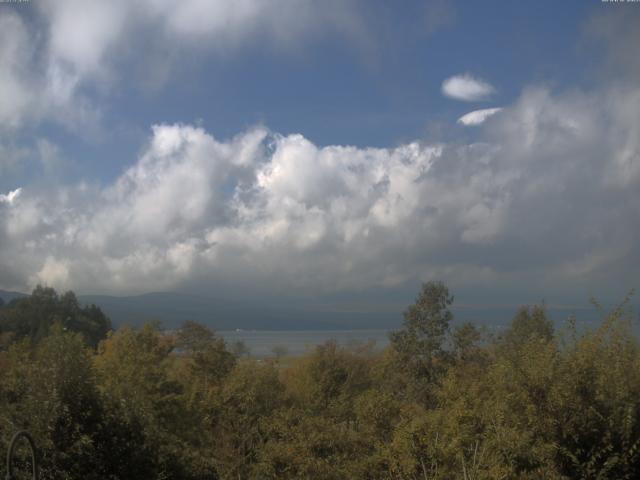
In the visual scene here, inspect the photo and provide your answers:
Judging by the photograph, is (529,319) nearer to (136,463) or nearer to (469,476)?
(469,476)

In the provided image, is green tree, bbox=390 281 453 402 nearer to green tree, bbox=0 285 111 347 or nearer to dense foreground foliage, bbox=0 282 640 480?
dense foreground foliage, bbox=0 282 640 480

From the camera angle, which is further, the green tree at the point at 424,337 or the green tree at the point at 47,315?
the green tree at the point at 47,315

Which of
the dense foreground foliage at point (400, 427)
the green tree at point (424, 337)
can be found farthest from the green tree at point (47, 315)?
the dense foreground foliage at point (400, 427)

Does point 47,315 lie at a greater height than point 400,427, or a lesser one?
greater

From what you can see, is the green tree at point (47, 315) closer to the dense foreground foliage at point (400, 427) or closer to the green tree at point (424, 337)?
the green tree at point (424, 337)

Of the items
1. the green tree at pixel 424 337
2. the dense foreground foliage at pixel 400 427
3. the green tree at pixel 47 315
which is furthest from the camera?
the green tree at pixel 47 315

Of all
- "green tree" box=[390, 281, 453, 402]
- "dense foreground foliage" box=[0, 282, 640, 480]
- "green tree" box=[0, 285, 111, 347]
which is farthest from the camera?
"green tree" box=[0, 285, 111, 347]

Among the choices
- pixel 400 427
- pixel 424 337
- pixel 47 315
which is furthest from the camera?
pixel 47 315

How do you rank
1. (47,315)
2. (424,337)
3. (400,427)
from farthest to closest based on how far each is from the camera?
(47,315) < (424,337) < (400,427)

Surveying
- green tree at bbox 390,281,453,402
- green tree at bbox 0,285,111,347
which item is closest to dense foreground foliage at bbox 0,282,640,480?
green tree at bbox 390,281,453,402

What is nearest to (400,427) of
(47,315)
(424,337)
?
(424,337)

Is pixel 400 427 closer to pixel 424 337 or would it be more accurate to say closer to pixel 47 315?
pixel 424 337

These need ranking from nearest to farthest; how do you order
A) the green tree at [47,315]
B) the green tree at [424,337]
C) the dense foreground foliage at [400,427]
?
the dense foreground foliage at [400,427]
the green tree at [424,337]
the green tree at [47,315]

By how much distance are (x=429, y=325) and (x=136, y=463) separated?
29278mm
